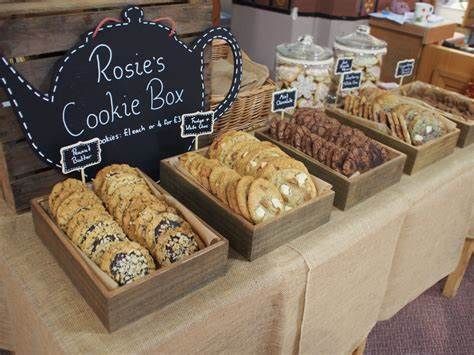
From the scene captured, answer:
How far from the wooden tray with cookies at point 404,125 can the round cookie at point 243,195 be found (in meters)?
0.63

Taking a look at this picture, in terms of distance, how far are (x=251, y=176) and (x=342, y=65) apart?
0.87 m

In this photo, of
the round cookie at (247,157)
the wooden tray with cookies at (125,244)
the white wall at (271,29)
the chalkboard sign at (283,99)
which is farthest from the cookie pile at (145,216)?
the white wall at (271,29)

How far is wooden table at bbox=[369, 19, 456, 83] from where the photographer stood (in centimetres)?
287

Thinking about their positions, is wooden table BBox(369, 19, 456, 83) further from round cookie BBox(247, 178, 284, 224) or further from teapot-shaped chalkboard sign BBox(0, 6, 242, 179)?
round cookie BBox(247, 178, 284, 224)

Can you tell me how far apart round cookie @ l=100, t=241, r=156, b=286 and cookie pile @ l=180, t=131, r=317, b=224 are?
24 cm

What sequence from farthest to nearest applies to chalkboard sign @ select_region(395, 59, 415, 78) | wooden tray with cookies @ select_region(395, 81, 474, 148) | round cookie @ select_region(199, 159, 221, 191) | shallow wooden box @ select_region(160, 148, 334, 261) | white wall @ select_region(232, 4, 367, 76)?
white wall @ select_region(232, 4, 367, 76), chalkboard sign @ select_region(395, 59, 415, 78), wooden tray with cookies @ select_region(395, 81, 474, 148), round cookie @ select_region(199, 159, 221, 191), shallow wooden box @ select_region(160, 148, 334, 261)

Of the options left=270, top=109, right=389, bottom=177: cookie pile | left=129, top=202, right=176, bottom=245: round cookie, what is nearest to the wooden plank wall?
Answer: left=129, top=202, right=176, bottom=245: round cookie

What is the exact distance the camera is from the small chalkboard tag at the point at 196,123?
129cm

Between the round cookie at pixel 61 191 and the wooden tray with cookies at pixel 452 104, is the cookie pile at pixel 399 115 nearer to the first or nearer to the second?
the wooden tray with cookies at pixel 452 104

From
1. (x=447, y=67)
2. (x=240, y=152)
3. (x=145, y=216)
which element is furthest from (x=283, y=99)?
(x=447, y=67)

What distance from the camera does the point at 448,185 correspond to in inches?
58.2

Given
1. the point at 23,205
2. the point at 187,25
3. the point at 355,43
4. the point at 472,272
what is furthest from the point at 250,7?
the point at 23,205

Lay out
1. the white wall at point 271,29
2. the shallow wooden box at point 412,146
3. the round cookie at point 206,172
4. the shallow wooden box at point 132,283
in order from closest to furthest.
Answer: the shallow wooden box at point 132,283 < the round cookie at point 206,172 < the shallow wooden box at point 412,146 < the white wall at point 271,29

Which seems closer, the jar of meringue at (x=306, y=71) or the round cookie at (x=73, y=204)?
the round cookie at (x=73, y=204)
